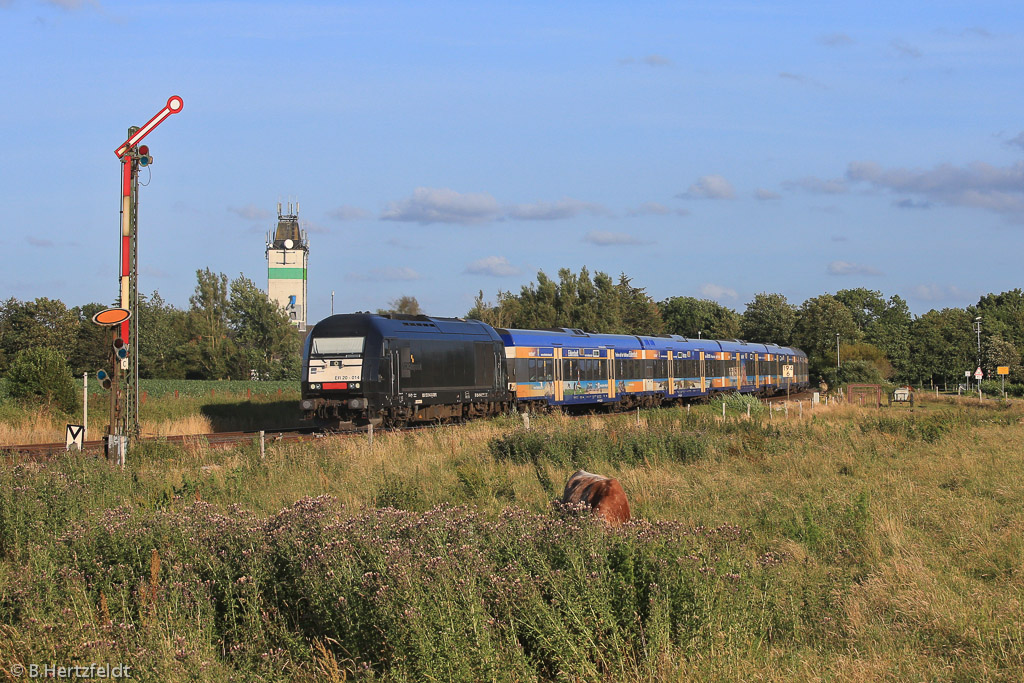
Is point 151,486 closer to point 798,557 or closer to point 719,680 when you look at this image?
point 798,557

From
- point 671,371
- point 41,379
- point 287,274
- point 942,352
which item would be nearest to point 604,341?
point 671,371

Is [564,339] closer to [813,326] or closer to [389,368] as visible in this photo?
[389,368]

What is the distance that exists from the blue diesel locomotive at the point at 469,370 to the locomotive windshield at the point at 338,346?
0.03 metres

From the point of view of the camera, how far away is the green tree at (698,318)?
121 meters

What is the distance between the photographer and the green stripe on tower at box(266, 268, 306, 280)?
12388 centimetres

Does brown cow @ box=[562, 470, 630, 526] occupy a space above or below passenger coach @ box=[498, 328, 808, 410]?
below

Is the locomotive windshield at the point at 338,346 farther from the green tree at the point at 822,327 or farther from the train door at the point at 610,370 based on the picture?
the green tree at the point at 822,327

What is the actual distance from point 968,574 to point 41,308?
69.5 meters

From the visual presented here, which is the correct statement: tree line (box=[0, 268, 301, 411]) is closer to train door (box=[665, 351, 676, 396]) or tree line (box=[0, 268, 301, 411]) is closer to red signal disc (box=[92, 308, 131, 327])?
train door (box=[665, 351, 676, 396])

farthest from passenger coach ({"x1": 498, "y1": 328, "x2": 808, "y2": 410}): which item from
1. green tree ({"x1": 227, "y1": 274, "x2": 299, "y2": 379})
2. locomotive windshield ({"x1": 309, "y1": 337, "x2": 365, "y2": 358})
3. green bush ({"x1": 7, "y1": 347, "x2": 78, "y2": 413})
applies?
green tree ({"x1": 227, "y1": 274, "x2": 299, "y2": 379})

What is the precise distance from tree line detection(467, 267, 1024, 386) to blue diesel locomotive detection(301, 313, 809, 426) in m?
18.7

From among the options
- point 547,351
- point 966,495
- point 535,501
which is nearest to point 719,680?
point 535,501

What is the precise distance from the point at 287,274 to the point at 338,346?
334 ft

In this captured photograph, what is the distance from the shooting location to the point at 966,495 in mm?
13977
